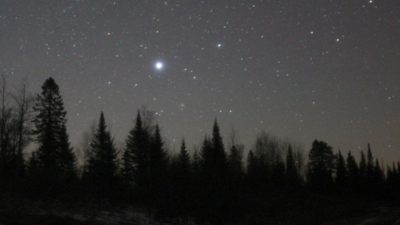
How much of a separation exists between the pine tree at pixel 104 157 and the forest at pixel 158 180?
12cm

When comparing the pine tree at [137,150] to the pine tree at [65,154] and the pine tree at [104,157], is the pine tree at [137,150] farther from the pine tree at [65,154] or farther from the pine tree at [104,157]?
the pine tree at [65,154]

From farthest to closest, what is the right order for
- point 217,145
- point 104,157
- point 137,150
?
point 217,145 → point 137,150 → point 104,157

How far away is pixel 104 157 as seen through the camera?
44.8m

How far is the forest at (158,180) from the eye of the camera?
1006 inches

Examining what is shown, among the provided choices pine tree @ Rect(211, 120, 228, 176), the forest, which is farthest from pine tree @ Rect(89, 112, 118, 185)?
pine tree @ Rect(211, 120, 228, 176)

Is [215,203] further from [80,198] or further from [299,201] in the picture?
[299,201]

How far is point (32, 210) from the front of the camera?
19.4m

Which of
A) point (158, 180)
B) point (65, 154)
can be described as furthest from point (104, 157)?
point (158, 180)

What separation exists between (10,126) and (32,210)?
34264mm

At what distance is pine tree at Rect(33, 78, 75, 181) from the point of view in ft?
147

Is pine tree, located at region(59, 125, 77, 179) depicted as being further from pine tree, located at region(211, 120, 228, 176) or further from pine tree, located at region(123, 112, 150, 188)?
pine tree, located at region(211, 120, 228, 176)

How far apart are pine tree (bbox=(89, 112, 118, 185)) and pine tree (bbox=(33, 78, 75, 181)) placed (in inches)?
154

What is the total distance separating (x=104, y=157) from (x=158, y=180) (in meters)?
18.7

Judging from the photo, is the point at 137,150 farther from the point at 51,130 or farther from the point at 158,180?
the point at 158,180
